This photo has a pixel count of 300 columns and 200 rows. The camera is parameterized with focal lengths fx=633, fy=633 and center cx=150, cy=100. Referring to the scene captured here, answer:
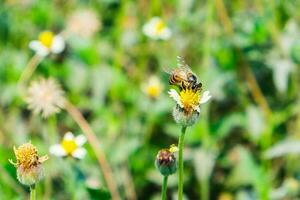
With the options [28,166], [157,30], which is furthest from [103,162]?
[28,166]

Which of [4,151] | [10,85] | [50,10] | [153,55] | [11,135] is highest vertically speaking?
[50,10]

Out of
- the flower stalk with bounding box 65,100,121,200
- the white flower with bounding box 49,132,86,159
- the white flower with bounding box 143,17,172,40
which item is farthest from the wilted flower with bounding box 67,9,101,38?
the white flower with bounding box 49,132,86,159

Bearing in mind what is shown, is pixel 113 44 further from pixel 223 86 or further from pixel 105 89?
pixel 223 86

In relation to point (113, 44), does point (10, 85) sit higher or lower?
lower

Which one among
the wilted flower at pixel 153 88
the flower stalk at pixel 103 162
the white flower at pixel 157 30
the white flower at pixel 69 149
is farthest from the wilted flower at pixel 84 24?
the white flower at pixel 69 149

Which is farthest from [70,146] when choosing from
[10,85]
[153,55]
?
[153,55]

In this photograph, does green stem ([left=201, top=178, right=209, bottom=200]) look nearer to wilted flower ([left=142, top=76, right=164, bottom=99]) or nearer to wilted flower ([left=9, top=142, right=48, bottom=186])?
wilted flower ([left=142, top=76, right=164, bottom=99])

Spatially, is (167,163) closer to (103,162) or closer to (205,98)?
(205,98)
